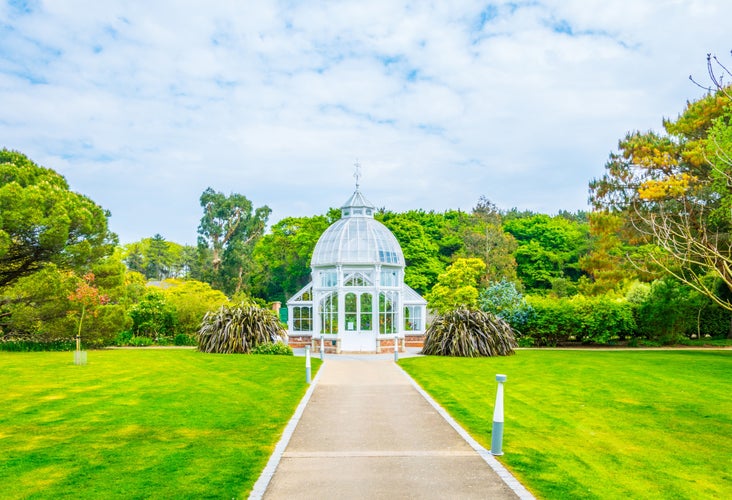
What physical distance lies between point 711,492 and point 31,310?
24.2 m

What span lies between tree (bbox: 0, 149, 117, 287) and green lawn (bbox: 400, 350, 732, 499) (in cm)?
1426

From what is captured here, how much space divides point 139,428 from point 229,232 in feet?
165

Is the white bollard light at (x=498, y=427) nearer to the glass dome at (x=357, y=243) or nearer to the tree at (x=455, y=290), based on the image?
the glass dome at (x=357, y=243)

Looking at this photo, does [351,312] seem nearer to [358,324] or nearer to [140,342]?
[358,324]

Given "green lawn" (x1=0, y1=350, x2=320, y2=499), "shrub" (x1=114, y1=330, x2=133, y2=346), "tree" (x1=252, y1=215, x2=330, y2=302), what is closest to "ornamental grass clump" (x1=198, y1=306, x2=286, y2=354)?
"green lawn" (x1=0, y1=350, x2=320, y2=499)

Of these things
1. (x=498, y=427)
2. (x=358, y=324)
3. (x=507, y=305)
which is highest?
(x=507, y=305)

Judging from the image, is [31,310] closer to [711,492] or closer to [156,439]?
[156,439]

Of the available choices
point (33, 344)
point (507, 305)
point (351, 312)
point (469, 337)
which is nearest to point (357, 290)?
point (351, 312)

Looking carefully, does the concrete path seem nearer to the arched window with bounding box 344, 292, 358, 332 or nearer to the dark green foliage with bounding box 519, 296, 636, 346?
the arched window with bounding box 344, 292, 358, 332

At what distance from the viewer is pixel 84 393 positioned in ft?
40.9

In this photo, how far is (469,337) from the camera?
71.5 feet

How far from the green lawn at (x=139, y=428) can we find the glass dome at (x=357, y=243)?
9837mm

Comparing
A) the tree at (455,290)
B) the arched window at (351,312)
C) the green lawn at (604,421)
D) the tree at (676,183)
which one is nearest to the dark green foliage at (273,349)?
the arched window at (351,312)

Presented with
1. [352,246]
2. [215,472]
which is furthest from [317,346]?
[215,472]
